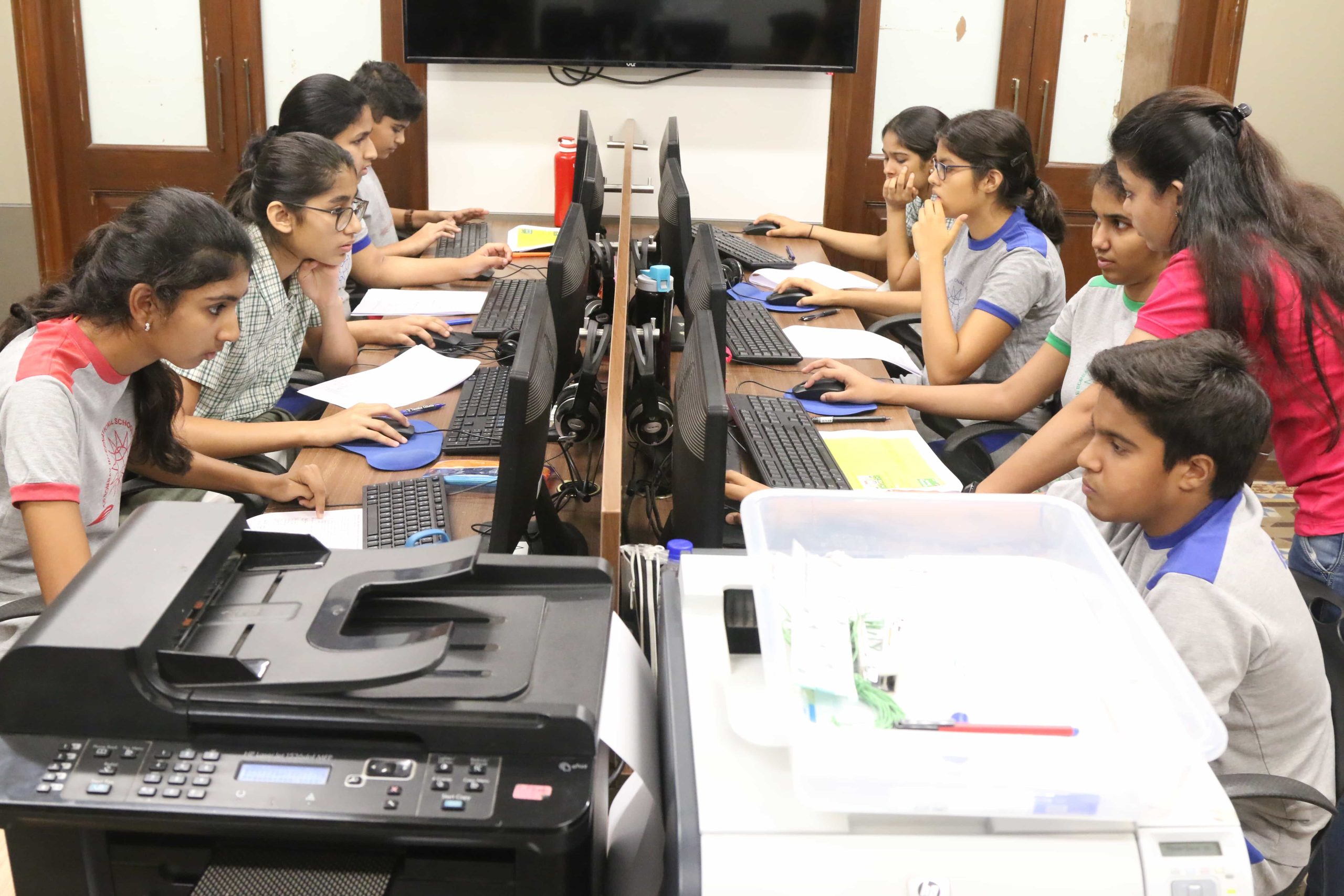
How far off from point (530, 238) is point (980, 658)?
287 centimetres

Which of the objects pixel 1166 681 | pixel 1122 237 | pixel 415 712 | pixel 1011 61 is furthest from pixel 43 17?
pixel 1166 681

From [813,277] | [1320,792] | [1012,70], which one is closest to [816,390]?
[813,277]

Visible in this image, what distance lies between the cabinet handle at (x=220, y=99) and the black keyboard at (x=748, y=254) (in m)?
1.76

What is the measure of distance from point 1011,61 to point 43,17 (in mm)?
3249

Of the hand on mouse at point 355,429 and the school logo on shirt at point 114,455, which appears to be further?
the hand on mouse at point 355,429

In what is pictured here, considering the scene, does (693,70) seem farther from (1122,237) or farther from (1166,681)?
(1166,681)

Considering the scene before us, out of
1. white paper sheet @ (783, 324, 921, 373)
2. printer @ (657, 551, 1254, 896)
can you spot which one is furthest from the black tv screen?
printer @ (657, 551, 1254, 896)

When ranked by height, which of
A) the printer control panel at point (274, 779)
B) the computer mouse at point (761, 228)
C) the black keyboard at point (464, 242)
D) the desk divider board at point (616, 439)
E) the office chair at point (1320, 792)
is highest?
the desk divider board at point (616, 439)

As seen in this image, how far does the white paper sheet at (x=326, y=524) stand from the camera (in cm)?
176

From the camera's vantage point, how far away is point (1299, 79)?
4.21 metres

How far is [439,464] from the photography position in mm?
2037

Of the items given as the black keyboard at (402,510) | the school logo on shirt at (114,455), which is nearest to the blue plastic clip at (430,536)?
the black keyboard at (402,510)

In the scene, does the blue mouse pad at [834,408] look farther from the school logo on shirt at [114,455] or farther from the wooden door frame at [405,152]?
the wooden door frame at [405,152]

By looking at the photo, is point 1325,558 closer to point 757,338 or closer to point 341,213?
point 757,338
